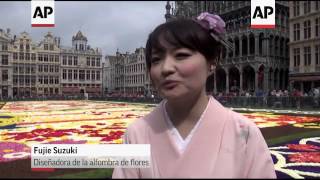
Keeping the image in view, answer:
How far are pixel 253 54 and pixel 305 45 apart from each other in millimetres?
5621

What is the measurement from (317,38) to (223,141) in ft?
110

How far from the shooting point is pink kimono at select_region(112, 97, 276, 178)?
4.99 feet

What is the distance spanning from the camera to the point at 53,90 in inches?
2596

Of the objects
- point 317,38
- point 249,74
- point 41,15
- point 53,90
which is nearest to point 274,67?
point 249,74

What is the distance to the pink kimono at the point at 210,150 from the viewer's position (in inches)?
59.9

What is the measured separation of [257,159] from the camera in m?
1.64

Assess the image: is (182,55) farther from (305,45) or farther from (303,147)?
(305,45)

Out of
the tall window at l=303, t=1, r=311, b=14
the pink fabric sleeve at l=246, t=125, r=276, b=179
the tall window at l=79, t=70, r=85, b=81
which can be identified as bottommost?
the pink fabric sleeve at l=246, t=125, r=276, b=179

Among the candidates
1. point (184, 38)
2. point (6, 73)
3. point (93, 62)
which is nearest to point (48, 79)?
point (93, 62)

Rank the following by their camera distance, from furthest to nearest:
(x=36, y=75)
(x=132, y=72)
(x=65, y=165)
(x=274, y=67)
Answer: (x=132, y=72) → (x=36, y=75) → (x=274, y=67) → (x=65, y=165)

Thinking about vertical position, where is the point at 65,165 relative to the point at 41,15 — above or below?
below

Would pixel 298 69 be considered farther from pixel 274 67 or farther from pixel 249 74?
pixel 249 74

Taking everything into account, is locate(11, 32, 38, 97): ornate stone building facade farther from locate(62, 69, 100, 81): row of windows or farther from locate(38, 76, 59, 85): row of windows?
locate(62, 69, 100, 81): row of windows

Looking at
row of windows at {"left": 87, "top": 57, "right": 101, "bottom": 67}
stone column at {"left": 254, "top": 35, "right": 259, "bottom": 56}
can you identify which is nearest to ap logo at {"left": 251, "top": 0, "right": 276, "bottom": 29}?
stone column at {"left": 254, "top": 35, "right": 259, "bottom": 56}
